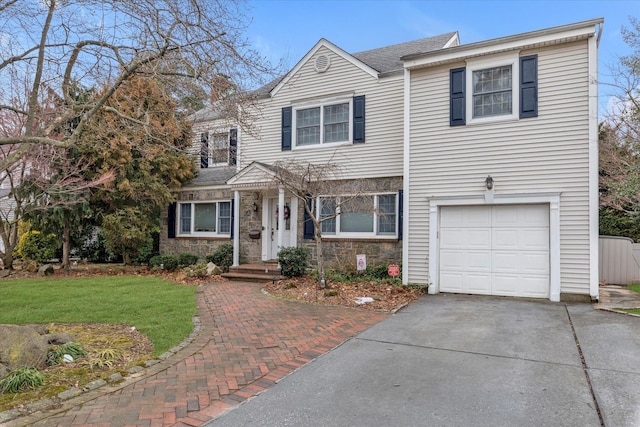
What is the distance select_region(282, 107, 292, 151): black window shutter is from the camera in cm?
1172

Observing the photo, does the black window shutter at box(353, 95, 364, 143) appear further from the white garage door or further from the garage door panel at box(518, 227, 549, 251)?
the garage door panel at box(518, 227, 549, 251)

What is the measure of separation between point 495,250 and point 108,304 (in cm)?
790

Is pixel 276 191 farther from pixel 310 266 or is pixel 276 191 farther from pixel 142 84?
pixel 142 84

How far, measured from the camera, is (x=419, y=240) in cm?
927

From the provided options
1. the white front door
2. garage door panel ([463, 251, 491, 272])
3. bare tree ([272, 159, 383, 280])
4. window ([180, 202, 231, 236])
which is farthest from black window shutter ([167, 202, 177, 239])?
garage door panel ([463, 251, 491, 272])

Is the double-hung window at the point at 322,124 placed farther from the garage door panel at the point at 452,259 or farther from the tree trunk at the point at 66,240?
the tree trunk at the point at 66,240

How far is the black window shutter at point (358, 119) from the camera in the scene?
422 inches

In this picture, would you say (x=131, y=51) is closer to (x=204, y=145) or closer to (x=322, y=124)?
(x=204, y=145)

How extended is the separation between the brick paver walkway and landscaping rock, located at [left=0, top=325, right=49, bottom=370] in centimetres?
94

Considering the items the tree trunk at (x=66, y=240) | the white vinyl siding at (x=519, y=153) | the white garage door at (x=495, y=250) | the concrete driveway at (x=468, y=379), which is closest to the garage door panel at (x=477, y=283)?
the white garage door at (x=495, y=250)

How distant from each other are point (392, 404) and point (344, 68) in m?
9.55

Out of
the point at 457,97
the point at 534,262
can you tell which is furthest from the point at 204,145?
the point at 534,262

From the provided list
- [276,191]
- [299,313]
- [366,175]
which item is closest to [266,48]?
[299,313]

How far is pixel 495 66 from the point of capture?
342 inches
